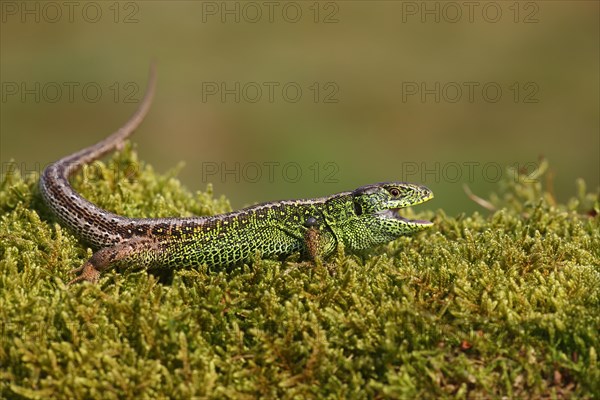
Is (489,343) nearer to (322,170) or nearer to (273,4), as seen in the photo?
(322,170)

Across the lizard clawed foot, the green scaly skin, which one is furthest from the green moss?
the green scaly skin

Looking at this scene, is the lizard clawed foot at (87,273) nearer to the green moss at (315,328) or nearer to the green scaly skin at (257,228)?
the green moss at (315,328)

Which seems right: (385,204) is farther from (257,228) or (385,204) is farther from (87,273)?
(87,273)

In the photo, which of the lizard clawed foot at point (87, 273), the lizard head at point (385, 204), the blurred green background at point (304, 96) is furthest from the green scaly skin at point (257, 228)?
the blurred green background at point (304, 96)

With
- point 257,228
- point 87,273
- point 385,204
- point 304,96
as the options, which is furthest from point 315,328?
point 304,96

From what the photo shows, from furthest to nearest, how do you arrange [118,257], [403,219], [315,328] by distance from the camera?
[403,219], [118,257], [315,328]
